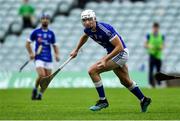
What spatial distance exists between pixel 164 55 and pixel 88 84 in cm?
366

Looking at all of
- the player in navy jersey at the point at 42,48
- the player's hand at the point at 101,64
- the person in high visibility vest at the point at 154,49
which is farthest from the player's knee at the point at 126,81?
the person in high visibility vest at the point at 154,49

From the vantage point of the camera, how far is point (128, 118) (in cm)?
1219

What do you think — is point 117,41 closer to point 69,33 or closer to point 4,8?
point 69,33

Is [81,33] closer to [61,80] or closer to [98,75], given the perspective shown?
[61,80]

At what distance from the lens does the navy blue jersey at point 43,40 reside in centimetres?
1991

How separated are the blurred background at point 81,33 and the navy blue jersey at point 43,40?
6.55 metres

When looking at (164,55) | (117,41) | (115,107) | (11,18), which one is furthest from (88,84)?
(117,41)

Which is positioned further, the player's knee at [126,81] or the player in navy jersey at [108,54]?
the player's knee at [126,81]

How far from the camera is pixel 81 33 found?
30.2 m

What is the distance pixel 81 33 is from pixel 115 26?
1.44 meters

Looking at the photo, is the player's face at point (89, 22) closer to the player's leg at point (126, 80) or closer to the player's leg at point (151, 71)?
the player's leg at point (126, 80)

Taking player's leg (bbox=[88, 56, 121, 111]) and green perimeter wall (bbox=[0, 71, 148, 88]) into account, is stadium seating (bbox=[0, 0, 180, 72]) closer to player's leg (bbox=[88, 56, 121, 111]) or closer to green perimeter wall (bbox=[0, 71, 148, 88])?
green perimeter wall (bbox=[0, 71, 148, 88])

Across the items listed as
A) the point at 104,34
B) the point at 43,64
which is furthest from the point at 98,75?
the point at 43,64

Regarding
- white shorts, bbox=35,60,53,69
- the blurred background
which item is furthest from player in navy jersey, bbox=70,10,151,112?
the blurred background
